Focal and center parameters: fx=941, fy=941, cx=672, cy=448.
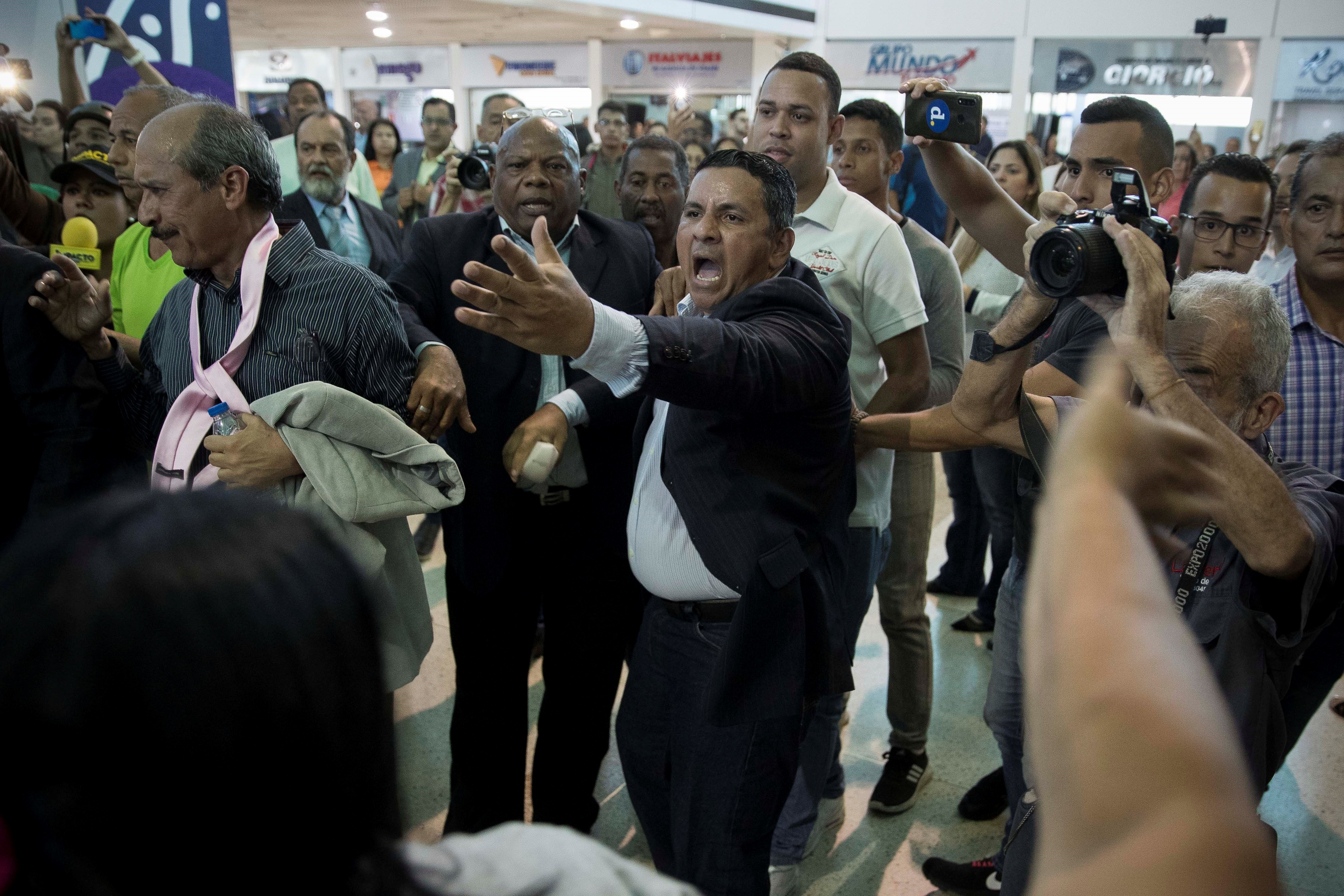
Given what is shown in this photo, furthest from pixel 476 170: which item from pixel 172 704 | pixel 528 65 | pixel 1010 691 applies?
pixel 528 65

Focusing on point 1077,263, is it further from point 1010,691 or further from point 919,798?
point 919,798

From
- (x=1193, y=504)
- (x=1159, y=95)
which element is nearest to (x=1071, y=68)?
(x=1159, y=95)

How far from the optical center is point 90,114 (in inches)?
133

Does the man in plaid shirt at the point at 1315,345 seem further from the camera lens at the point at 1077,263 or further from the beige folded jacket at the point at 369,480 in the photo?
the beige folded jacket at the point at 369,480

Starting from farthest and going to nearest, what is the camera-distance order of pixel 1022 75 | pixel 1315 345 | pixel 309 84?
pixel 1022 75
pixel 309 84
pixel 1315 345

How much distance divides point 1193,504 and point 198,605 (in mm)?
683

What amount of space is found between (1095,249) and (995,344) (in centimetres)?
30

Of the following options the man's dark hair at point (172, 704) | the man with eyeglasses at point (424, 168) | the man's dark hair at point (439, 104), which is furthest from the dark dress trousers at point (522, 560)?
the man's dark hair at point (439, 104)

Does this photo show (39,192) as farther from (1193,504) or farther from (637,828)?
(1193,504)

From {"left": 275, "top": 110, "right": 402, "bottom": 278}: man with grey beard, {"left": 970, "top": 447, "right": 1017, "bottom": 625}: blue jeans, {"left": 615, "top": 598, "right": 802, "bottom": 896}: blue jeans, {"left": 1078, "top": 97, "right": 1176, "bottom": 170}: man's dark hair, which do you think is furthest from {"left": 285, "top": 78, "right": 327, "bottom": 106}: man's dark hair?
{"left": 615, "top": 598, "right": 802, "bottom": 896}: blue jeans

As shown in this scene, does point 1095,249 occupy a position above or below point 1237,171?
below

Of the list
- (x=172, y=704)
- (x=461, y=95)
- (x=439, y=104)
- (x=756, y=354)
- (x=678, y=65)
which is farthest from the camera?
(x=461, y=95)

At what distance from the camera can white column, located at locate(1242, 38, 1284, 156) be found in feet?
44.0

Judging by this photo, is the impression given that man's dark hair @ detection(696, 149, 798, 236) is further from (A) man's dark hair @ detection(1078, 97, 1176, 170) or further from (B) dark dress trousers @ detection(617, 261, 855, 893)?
(A) man's dark hair @ detection(1078, 97, 1176, 170)
